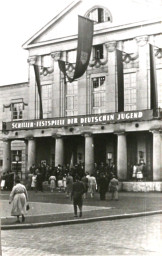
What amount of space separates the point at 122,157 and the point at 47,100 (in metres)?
10.9

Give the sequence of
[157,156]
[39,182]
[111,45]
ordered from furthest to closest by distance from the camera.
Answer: [111,45]
[157,156]
[39,182]

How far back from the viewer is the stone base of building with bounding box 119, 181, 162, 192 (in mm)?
30531

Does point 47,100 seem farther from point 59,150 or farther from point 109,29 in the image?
point 109,29

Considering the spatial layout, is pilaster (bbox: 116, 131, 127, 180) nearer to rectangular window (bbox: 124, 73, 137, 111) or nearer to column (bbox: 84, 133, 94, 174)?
column (bbox: 84, 133, 94, 174)

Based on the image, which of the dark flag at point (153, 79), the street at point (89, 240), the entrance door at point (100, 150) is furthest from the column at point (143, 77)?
the street at point (89, 240)

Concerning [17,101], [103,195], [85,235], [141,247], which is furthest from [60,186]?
[141,247]

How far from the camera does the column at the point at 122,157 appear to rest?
33375mm

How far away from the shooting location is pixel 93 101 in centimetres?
3925

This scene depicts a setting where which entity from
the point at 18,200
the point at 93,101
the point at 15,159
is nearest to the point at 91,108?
the point at 93,101

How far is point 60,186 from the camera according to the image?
31.6m

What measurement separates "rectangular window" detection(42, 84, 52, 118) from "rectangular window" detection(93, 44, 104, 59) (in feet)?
17.4

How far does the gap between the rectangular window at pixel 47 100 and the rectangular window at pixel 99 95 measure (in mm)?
4463

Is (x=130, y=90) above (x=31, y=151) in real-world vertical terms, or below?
above

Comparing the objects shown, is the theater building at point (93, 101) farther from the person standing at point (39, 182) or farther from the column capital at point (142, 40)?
the person standing at point (39, 182)
